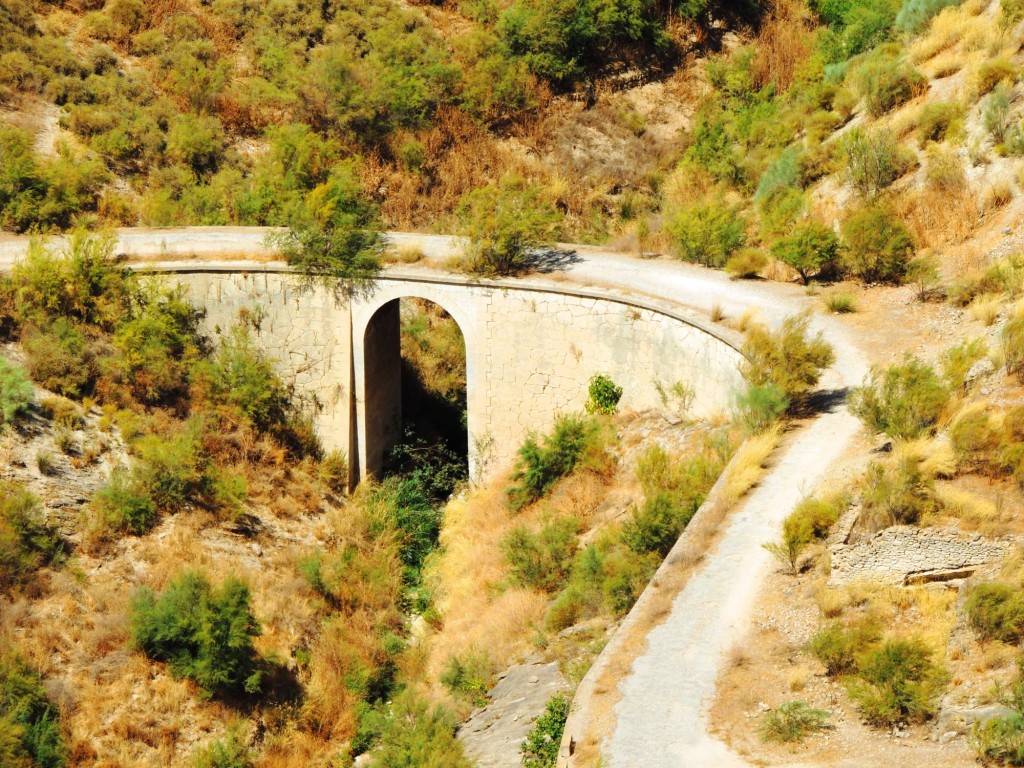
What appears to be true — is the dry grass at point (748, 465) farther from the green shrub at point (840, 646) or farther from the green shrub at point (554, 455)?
the green shrub at point (554, 455)

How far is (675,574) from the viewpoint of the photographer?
13.0 m

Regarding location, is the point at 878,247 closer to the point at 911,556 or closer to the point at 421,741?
the point at 911,556

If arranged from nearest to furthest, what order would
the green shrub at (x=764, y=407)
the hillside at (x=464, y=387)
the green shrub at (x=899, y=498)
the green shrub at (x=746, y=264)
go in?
1. the hillside at (x=464, y=387)
2. the green shrub at (x=899, y=498)
3. the green shrub at (x=764, y=407)
4. the green shrub at (x=746, y=264)

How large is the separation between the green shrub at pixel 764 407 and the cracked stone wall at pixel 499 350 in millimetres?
1995

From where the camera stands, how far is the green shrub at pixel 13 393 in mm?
19266

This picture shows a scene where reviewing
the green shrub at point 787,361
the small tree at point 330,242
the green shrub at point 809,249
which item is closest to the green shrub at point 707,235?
the green shrub at point 809,249

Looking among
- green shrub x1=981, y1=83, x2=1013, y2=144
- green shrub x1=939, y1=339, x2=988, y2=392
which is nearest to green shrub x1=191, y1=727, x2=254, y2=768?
green shrub x1=939, y1=339, x2=988, y2=392

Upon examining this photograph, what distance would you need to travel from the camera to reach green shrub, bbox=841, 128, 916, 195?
22.8 meters

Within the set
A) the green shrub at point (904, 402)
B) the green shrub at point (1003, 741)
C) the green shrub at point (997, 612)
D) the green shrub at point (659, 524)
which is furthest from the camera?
the green shrub at point (659, 524)

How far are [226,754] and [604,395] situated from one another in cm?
921

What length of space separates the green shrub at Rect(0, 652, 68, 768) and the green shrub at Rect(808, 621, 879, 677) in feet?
32.3

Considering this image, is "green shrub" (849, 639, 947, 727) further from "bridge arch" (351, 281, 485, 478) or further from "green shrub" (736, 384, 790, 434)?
"bridge arch" (351, 281, 485, 478)

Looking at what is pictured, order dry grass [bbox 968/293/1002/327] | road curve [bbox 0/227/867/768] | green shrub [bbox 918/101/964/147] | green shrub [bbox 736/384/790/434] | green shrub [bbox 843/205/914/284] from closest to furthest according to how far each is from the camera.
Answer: road curve [bbox 0/227/867/768] < green shrub [bbox 736/384/790/434] < dry grass [bbox 968/293/1002/327] < green shrub [bbox 843/205/914/284] < green shrub [bbox 918/101/964/147]

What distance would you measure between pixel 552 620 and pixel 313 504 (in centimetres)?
843
